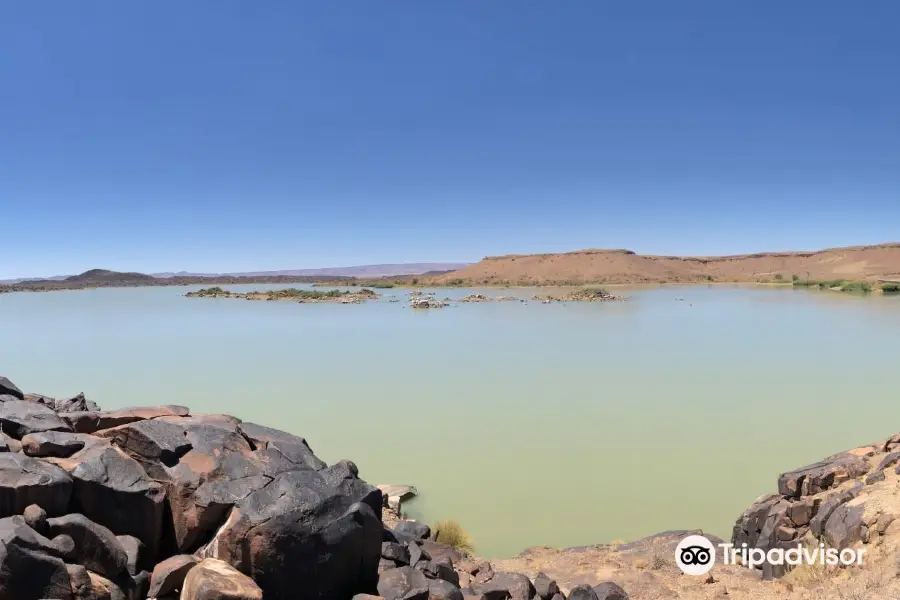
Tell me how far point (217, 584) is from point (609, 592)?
3.38 m

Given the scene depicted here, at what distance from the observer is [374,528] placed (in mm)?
4461

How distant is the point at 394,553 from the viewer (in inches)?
199

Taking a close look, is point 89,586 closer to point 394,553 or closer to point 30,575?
point 30,575

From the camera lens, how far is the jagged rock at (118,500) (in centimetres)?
417

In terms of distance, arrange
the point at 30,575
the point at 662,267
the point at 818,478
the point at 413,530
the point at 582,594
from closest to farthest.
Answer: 1. the point at 30,575
2. the point at 582,594
3. the point at 413,530
4. the point at 818,478
5. the point at 662,267

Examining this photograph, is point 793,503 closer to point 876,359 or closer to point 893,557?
point 893,557

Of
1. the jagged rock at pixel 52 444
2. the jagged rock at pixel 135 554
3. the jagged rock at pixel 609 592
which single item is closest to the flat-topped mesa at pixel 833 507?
the jagged rock at pixel 609 592

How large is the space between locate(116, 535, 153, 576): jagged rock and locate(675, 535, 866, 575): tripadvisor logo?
513cm

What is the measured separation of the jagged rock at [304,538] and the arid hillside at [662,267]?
86527 millimetres

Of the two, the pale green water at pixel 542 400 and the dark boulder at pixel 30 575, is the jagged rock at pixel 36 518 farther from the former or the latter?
the pale green water at pixel 542 400

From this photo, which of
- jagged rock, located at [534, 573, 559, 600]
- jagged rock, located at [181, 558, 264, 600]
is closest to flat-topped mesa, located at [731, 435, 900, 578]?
jagged rock, located at [534, 573, 559, 600]

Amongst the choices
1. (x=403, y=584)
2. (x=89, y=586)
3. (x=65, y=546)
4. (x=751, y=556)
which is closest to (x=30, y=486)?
(x=65, y=546)

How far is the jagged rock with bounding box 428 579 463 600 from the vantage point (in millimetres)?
4449

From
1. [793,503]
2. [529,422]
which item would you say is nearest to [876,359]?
[529,422]
